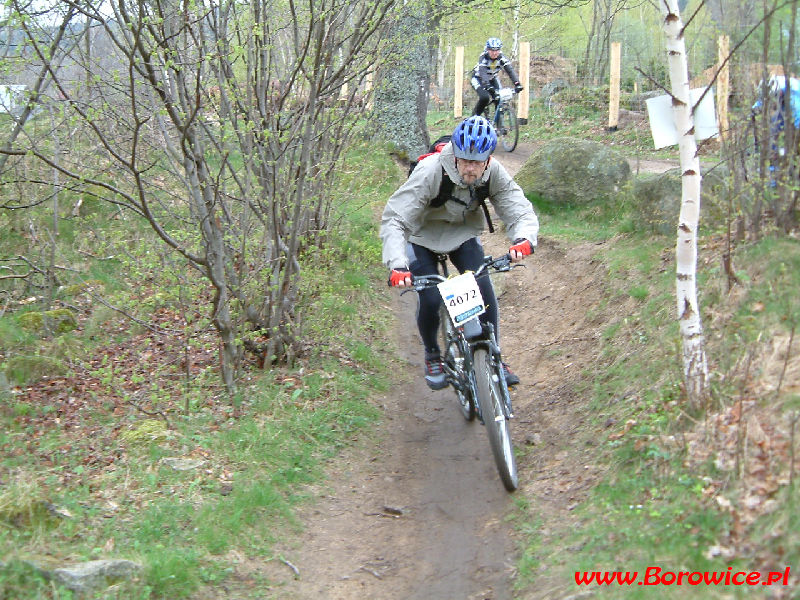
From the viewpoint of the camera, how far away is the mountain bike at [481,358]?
4.83 meters

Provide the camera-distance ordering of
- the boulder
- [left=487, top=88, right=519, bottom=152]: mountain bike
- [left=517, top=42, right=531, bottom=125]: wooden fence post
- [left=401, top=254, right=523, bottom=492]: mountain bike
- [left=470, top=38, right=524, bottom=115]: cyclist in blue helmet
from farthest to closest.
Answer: [left=517, top=42, right=531, bottom=125]: wooden fence post → [left=487, top=88, right=519, bottom=152]: mountain bike → [left=470, top=38, right=524, bottom=115]: cyclist in blue helmet → the boulder → [left=401, top=254, right=523, bottom=492]: mountain bike

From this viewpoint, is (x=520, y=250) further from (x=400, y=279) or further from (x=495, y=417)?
(x=495, y=417)

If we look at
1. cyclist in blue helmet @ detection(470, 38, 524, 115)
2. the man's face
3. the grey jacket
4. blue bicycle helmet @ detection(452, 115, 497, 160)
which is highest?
cyclist in blue helmet @ detection(470, 38, 524, 115)

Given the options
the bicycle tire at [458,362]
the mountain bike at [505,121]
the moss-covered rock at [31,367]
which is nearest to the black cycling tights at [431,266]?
the bicycle tire at [458,362]

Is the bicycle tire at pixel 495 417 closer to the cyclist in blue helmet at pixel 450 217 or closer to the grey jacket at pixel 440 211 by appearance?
the cyclist in blue helmet at pixel 450 217

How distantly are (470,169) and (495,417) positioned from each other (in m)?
1.70

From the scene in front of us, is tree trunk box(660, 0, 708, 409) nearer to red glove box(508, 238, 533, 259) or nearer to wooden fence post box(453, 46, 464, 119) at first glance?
red glove box(508, 238, 533, 259)

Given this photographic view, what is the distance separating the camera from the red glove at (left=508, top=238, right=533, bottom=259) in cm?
514

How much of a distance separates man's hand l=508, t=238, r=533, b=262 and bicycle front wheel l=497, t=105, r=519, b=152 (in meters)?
10.2

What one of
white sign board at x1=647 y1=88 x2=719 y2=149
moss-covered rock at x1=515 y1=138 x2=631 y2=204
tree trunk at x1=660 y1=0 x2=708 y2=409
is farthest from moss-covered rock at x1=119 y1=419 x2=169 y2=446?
moss-covered rock at x1=515 y1=138 x2=631 y2=204

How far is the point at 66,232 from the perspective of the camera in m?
10.2

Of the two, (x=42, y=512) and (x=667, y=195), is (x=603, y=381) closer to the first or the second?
(x=667, y=195)

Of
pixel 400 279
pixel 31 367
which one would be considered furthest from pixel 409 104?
pixel 400 279

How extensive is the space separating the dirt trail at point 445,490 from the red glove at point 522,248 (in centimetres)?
132
